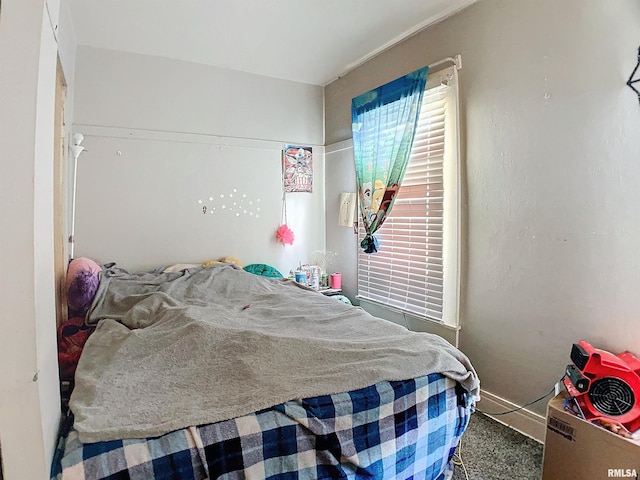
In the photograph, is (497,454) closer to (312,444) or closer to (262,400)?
(312,444)

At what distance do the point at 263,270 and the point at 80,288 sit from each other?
1457 millimetres

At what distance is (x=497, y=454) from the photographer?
5.91 ft

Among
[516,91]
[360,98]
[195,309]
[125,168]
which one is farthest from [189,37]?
[516,91]

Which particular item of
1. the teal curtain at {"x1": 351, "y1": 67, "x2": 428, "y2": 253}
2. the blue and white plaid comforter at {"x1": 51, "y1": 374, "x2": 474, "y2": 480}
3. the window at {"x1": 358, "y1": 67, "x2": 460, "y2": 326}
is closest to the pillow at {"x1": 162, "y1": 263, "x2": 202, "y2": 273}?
the teal curtain at {"x1": 351, "y1": 67, "x2": 428, "y2": 253}

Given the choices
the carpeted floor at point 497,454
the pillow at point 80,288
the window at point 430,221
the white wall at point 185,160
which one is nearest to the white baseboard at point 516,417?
the carpeted floor at point 497,454

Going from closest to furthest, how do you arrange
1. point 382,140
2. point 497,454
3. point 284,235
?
point 497,454
point 382,140
point 284,235

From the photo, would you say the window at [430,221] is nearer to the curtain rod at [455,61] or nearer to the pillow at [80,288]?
the curtain rod at [455,61]

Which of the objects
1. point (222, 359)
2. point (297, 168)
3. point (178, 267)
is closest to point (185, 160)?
point (178, 267)

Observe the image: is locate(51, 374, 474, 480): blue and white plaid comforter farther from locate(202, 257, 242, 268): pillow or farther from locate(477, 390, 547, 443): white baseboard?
locate(202, 257, 242, 268): pillow

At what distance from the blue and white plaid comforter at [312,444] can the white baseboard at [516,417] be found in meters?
0.78

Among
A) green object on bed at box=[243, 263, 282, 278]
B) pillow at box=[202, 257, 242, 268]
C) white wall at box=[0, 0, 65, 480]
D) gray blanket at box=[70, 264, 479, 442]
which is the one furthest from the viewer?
green object on bed at box=[243, 263, 282, 278]

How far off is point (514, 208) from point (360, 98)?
5.31ft

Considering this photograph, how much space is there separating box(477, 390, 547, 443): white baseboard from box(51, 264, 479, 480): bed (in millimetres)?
757

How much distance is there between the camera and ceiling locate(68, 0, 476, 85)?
228 centimetres
